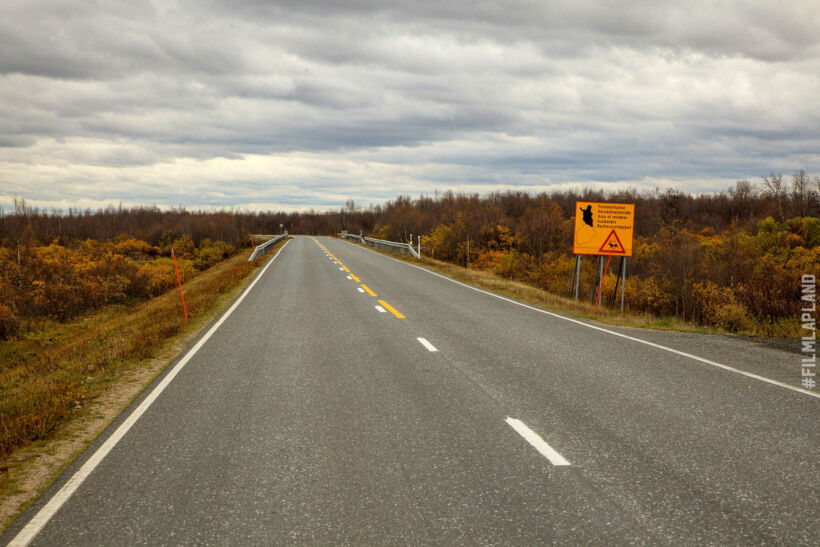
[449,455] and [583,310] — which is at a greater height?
[449,455]

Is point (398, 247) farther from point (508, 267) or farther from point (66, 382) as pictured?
point (66, 382)

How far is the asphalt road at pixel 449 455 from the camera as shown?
3.60 m

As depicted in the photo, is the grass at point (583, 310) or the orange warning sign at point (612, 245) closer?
the grass at point (583, 310)

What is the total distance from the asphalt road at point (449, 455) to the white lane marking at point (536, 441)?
0.12 ft

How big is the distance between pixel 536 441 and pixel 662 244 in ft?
138

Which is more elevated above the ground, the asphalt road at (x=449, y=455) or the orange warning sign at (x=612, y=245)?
the orange warning sign at (x=612, y=245)

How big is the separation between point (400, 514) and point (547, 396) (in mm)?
3354

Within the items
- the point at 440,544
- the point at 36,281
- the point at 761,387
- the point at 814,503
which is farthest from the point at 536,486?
the point at 36,281

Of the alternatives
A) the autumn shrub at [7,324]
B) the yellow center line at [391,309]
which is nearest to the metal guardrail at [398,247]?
the yellow center line at [391,309]

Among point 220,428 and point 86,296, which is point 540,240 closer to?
point 86,296

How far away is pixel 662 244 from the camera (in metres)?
42.7

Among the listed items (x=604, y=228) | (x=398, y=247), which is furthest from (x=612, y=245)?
(x=398, y=247)

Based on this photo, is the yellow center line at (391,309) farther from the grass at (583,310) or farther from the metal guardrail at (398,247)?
the metal guardrail at (398,247)

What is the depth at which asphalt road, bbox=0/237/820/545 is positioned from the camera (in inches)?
142
